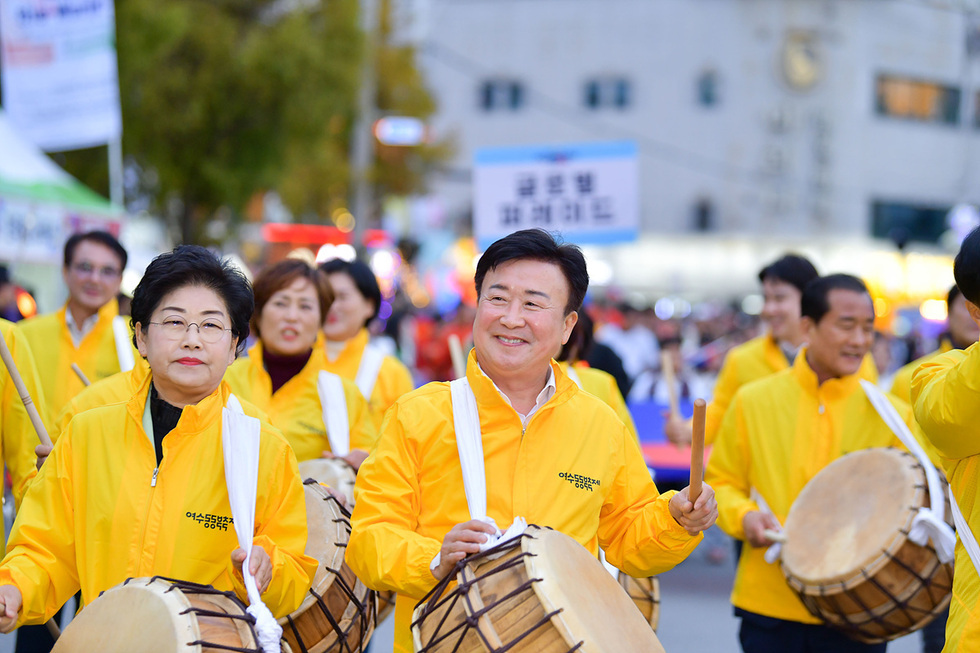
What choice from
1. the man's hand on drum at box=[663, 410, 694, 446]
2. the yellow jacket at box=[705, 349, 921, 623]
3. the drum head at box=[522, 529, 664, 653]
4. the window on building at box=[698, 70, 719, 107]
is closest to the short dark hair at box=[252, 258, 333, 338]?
the man's hand on drum at box=[663, 410, 694, 446]

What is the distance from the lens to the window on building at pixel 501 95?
45.1 m

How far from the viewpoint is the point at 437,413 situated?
3.11 meters

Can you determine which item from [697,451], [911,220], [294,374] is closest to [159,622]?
[697,451]

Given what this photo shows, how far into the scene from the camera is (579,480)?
315cm

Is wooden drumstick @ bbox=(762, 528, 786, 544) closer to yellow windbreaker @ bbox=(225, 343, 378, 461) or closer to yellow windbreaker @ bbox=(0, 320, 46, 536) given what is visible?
yellow windbreaker @ bbox=(225, 343, 378, 461)

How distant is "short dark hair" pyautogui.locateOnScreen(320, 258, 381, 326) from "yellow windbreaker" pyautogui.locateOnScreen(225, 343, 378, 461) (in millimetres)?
1104

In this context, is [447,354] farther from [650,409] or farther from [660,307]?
[660,307]

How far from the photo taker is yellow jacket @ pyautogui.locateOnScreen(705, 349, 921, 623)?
463cm

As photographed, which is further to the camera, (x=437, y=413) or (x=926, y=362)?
(x=926, y=362)

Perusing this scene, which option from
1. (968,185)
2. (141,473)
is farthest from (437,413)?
(968,185)

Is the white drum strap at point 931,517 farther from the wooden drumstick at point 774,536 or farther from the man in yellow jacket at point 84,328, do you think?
the man in yellow jacket at point 84,328

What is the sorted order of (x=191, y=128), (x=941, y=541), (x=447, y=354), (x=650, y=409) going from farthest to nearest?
(x=191, y=128) → (x=447, y=354) → (x=650, y=409) → (x=941, y=541)

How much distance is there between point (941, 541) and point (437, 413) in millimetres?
1943

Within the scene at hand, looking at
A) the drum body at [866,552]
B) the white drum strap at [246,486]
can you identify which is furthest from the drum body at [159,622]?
the drum body at [866,552]
